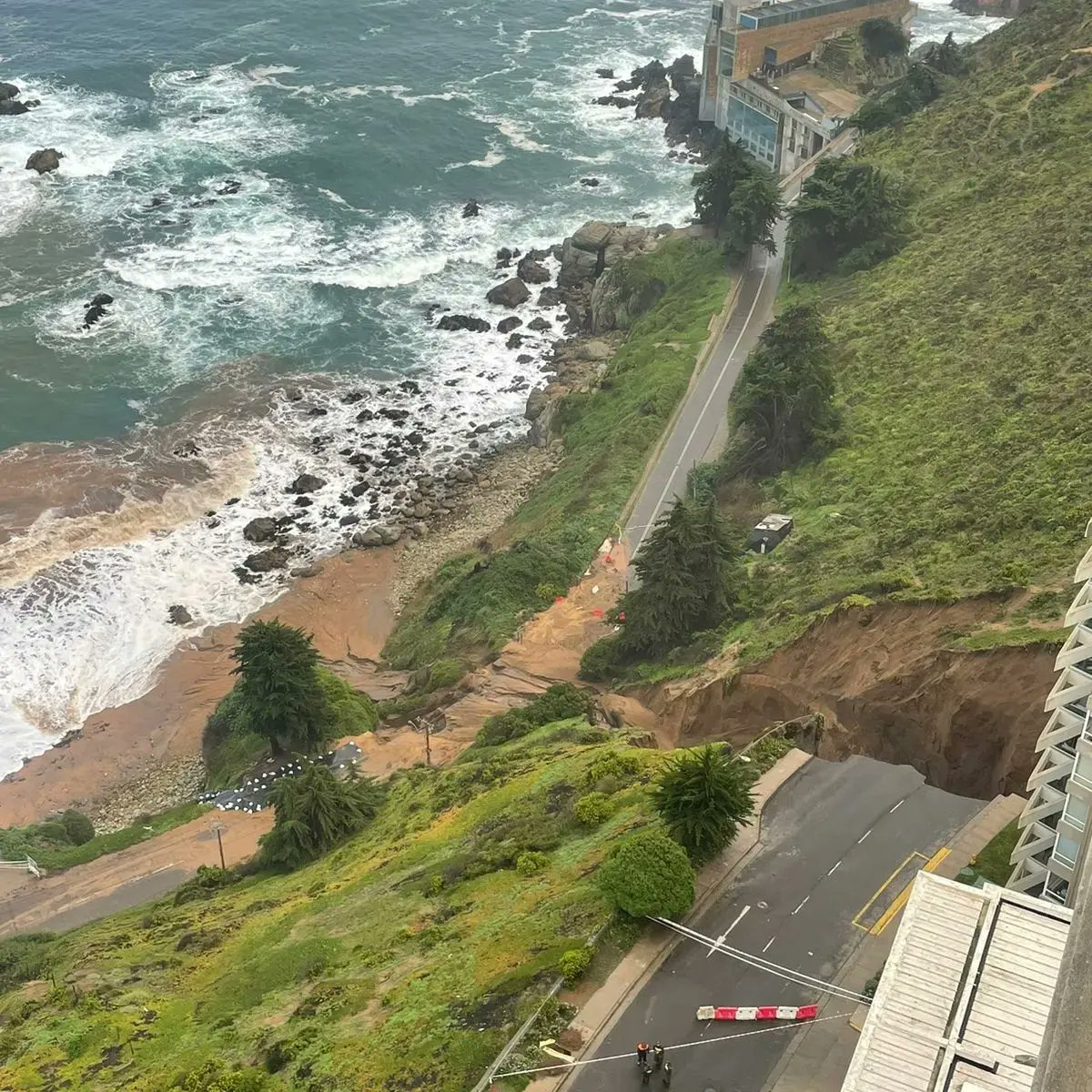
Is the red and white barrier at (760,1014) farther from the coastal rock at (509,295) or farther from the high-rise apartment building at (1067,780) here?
the coastal rock at (509,295)

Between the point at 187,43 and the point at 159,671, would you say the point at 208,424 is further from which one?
the point at 187,43

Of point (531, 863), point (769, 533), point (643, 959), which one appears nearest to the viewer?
point (643, 959)

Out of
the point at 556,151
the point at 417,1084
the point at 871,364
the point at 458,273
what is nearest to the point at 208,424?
the point at 458,273

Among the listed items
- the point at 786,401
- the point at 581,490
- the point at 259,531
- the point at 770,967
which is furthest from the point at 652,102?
the point at 770,967

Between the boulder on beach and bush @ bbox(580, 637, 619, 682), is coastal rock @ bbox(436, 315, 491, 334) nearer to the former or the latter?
the boulder on beach

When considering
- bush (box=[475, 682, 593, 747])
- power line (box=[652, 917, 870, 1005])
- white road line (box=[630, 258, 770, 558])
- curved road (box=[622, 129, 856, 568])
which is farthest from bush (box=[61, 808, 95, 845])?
power line (box=[652, 917, 870, 1005])

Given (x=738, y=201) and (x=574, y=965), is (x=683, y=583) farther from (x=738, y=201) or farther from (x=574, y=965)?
(x=738, y=201)
